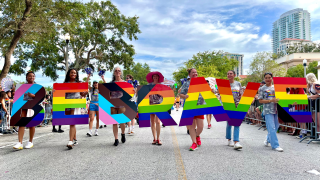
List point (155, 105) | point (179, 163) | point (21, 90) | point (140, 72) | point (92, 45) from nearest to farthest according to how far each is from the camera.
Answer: point (179, 163), point (21, 90), point (155, 105), point (92, 45), point (140, 72)

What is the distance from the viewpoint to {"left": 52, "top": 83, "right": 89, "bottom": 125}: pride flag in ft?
21.4

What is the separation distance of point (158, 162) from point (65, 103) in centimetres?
337

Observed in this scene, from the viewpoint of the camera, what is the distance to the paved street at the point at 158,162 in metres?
4.02

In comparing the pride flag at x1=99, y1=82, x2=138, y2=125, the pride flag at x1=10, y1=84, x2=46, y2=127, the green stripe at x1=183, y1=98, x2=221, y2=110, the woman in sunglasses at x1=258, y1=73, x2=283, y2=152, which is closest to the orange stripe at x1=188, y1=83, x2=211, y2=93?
the green stripe at x1=183, y1=98, x2=221, y2=110

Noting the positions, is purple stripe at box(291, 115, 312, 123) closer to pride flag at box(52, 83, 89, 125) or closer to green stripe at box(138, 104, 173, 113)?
green stripe at box(138, 104, 173, 113)

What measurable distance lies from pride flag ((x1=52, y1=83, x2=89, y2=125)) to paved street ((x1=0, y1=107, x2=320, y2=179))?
2.43 feet

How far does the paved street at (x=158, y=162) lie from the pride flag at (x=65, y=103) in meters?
0.74

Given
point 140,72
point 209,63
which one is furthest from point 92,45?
point 140,72

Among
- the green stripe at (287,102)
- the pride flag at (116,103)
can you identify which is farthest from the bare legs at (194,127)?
the green stripe at (287,102)

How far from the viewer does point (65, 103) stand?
261 inches

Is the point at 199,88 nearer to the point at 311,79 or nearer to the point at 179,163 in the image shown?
the point at 179,163

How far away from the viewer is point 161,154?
18.0 feet

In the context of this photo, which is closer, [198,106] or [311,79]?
[198,106]

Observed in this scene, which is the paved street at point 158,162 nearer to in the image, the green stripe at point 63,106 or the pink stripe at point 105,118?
the pink stripe at point 105,118
